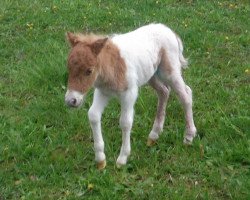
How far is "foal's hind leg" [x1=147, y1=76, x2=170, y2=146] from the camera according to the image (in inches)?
215

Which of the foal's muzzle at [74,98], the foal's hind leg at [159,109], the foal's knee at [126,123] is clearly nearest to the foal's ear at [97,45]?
the foal's muzzle at [74,98]

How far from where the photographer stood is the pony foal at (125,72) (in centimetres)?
429

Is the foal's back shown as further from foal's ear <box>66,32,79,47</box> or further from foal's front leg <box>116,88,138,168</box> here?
foal's ear <box>66,32,79,47</box>

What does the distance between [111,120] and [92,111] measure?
1330 mm

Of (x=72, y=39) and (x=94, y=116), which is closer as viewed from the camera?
(x=72, y=39)

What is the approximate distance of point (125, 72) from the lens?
184 inches

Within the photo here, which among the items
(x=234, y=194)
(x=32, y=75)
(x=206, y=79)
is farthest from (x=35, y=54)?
(x=234, y=194)

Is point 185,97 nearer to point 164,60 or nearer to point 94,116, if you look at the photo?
point 164,60

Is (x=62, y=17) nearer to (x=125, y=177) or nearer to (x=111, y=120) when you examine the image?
(x=111, y=120)

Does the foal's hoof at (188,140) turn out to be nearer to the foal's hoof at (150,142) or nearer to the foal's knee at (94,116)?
the foal's hoof at (150,142)

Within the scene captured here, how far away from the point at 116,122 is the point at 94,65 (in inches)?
70.9

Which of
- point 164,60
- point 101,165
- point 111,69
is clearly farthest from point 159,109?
point 111,69

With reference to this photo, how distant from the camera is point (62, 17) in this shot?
912 cm

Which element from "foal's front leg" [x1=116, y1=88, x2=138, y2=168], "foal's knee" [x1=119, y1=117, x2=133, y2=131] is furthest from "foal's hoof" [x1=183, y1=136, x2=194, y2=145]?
"foal's knee" [x1=119, y1=117, x2=133, y2=131]
